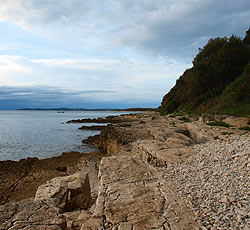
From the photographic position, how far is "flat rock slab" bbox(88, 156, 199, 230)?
363 cm

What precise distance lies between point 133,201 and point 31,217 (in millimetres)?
2157

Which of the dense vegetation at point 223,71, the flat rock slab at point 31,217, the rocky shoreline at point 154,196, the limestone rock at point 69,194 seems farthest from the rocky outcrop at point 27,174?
the dense vegetation at point 223,71

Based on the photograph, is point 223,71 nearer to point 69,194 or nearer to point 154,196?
point 154,196

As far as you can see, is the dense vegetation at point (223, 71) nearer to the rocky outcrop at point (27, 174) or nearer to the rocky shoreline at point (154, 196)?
the rocky shoreline at point (154, 196)

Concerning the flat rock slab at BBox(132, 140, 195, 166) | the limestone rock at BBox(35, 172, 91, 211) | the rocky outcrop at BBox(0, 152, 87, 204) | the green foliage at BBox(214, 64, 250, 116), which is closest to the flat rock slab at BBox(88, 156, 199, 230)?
the limestone rock at BBox(35, 172, 91, 211)

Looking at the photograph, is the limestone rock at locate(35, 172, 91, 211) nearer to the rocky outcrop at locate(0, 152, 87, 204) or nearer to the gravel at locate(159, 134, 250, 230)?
the gravel at locate(159, 134, 250, 230)

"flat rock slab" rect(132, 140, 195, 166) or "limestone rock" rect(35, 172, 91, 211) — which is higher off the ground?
"flat rock slab" rect(132, 140, 195, 166)

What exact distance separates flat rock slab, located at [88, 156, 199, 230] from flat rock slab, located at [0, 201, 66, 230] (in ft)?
2.00

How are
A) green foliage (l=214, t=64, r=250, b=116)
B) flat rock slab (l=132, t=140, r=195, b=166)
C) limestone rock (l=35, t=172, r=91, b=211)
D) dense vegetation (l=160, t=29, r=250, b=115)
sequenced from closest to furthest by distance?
limestone rock (l=35, t=172, r=91, b=211) → flat rock slab (l=132, t=140, r=195, b=166) → green foliage (l=214, t=64, r=250, b=116) → dense vegetation (l=160, t=29, r=250, b=115)

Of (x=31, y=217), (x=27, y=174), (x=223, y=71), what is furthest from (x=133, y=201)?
(x=223, y=71)

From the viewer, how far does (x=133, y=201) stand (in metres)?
4.36

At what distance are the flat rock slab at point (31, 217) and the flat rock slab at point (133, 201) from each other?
0.61 m

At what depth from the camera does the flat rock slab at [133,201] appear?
3633mm

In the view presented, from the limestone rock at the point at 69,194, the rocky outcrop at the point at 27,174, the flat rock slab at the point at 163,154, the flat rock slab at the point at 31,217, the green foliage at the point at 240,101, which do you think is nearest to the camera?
the flat rock slab at the point at 31,217
